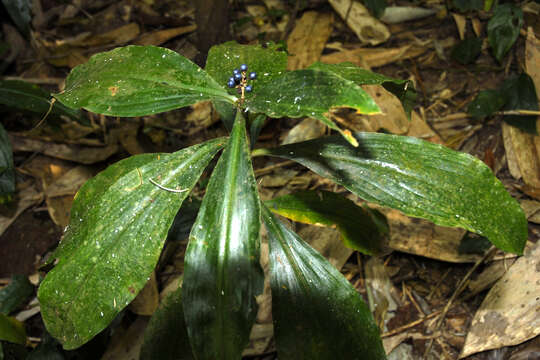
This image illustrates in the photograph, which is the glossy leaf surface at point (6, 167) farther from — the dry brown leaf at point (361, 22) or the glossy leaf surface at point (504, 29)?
the glossy leaf surface at point (504, 29)

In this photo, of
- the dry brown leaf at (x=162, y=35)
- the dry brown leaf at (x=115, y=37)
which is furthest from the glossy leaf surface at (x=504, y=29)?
the dry brown leaf at (x=115, y=37)

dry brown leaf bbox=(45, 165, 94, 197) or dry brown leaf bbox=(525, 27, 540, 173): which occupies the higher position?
dry brown leaf bbox=(525, 27, 540, 173)

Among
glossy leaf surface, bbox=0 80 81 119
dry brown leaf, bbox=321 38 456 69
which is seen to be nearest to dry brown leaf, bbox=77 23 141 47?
glossy leaf surface, bbox=0 80 81 119

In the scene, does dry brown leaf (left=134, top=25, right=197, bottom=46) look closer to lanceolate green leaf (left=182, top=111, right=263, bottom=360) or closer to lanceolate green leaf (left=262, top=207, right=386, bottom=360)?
lanceolate green leaf (left=262, top=207, right=386, bottom=360)

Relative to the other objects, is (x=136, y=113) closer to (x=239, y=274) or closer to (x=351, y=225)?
(x=239, y=274)

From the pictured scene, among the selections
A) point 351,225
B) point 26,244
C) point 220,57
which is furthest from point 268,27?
point 26,244

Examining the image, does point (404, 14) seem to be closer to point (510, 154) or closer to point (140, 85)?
point (510, 154)

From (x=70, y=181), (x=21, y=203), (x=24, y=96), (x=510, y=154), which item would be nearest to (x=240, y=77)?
(x=24, y=96)
